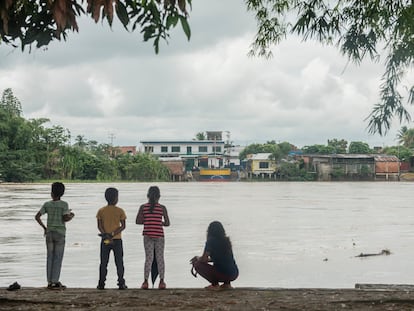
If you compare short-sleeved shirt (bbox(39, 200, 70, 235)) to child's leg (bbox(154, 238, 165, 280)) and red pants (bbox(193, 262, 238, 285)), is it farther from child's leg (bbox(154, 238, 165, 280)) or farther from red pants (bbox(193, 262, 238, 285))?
red pants (bbox(193, 262, 238, 285))

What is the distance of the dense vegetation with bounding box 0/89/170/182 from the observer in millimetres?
69375

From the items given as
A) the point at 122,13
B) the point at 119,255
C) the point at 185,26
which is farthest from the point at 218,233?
the point at 185,26

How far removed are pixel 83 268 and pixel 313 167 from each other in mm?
89866

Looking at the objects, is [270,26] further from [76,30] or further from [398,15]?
[76,30]

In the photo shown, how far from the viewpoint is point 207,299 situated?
7.68 m

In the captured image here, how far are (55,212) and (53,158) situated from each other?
235 ft

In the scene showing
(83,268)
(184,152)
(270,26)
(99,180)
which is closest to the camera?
(270,26)

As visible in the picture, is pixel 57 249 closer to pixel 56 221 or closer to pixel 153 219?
pixel 56 221

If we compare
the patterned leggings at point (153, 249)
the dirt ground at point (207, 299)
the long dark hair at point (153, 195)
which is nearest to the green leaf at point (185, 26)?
the dirt ground at point (207, 299)

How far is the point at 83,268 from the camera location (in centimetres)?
1460

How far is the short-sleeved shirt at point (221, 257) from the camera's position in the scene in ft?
26.8

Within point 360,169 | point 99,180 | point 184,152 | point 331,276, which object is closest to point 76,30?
point 331,276

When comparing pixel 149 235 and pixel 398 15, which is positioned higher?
pixel 398 15

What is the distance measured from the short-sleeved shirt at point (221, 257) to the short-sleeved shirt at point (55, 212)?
5.14ft
